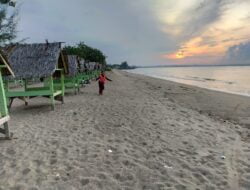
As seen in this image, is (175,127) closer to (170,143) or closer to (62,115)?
(170,143)

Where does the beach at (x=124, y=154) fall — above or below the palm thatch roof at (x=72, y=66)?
below

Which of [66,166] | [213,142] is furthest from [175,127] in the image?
[66,166]

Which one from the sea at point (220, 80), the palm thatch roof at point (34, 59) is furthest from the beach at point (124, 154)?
the sea at point (220, 80)

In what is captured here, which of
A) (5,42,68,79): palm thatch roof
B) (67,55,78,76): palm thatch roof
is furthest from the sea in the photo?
(5,42,68,79): palm thatch roof

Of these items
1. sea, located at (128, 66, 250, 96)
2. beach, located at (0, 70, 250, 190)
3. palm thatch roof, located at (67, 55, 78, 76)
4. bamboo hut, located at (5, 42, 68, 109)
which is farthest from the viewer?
sea, located at (128, 66, 250, 96)

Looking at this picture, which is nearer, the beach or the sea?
the beach

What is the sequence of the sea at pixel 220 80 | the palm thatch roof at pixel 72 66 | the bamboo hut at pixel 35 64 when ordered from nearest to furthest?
the bamboo hut at pixel 35 64 → the palm thatch roof at pixel 72 66 → the sea at pixel 220 80

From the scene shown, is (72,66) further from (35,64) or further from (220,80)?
(220,80)

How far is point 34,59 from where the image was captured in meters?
13.9

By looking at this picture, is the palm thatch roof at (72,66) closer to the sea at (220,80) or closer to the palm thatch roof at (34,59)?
the palm thatch roof at (34,59)

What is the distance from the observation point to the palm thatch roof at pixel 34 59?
13.3 m

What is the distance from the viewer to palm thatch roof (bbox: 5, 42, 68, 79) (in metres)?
13.3

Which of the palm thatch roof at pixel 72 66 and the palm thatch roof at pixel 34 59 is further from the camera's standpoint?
the palm thatch roof at pixel 72 66

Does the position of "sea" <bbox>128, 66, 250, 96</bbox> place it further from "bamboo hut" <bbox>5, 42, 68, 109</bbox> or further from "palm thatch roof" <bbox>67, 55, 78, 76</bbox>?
"bamboo hut" <bbox>5, 42, 68, 109</bbox>
